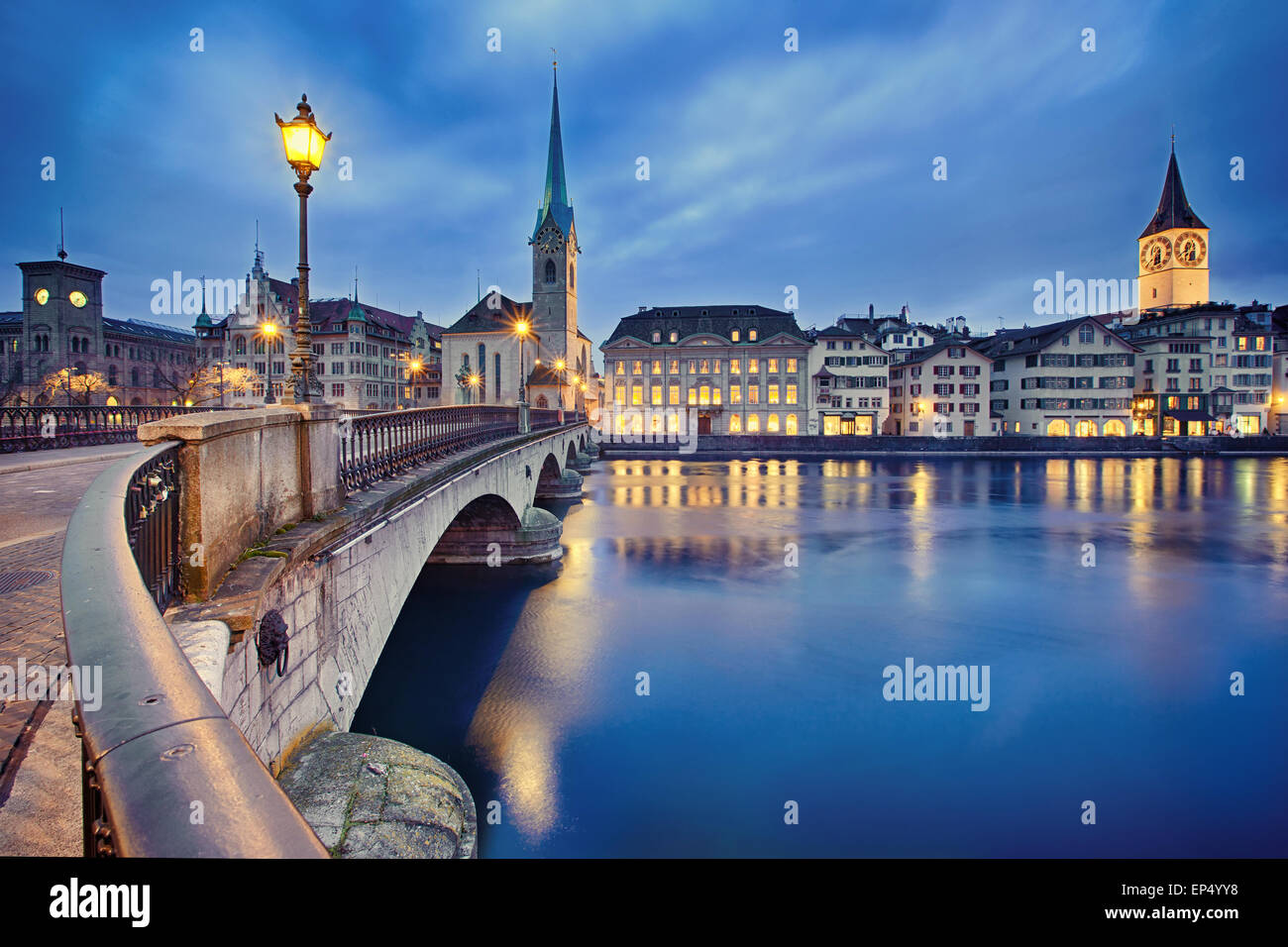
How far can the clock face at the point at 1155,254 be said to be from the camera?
99.6m

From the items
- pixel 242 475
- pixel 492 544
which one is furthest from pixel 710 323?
pixel 242 475

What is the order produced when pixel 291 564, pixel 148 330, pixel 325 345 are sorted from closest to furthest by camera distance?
1. pixel 291 564
2. pixel 325 345
3. pixel 148 330

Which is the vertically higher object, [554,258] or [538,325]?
[554,258]

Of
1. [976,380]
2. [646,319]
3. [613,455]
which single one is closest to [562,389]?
[613,455]

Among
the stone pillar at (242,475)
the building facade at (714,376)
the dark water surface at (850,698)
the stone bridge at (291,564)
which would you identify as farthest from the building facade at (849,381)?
the stone pillar at (242,475)

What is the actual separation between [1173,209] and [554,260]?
9042 centimetres

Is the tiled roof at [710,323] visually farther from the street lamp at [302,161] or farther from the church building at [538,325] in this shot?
the street lamp at [302,161]

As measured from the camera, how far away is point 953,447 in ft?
245

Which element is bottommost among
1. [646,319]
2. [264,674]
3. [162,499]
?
[264,674]

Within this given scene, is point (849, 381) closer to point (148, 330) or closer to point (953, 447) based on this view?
point (953, 447)

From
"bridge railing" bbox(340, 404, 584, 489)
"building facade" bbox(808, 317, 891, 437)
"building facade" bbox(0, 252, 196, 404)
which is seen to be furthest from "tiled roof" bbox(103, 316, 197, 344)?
"bridge railing" bbox(340, 404, 584, 489)
